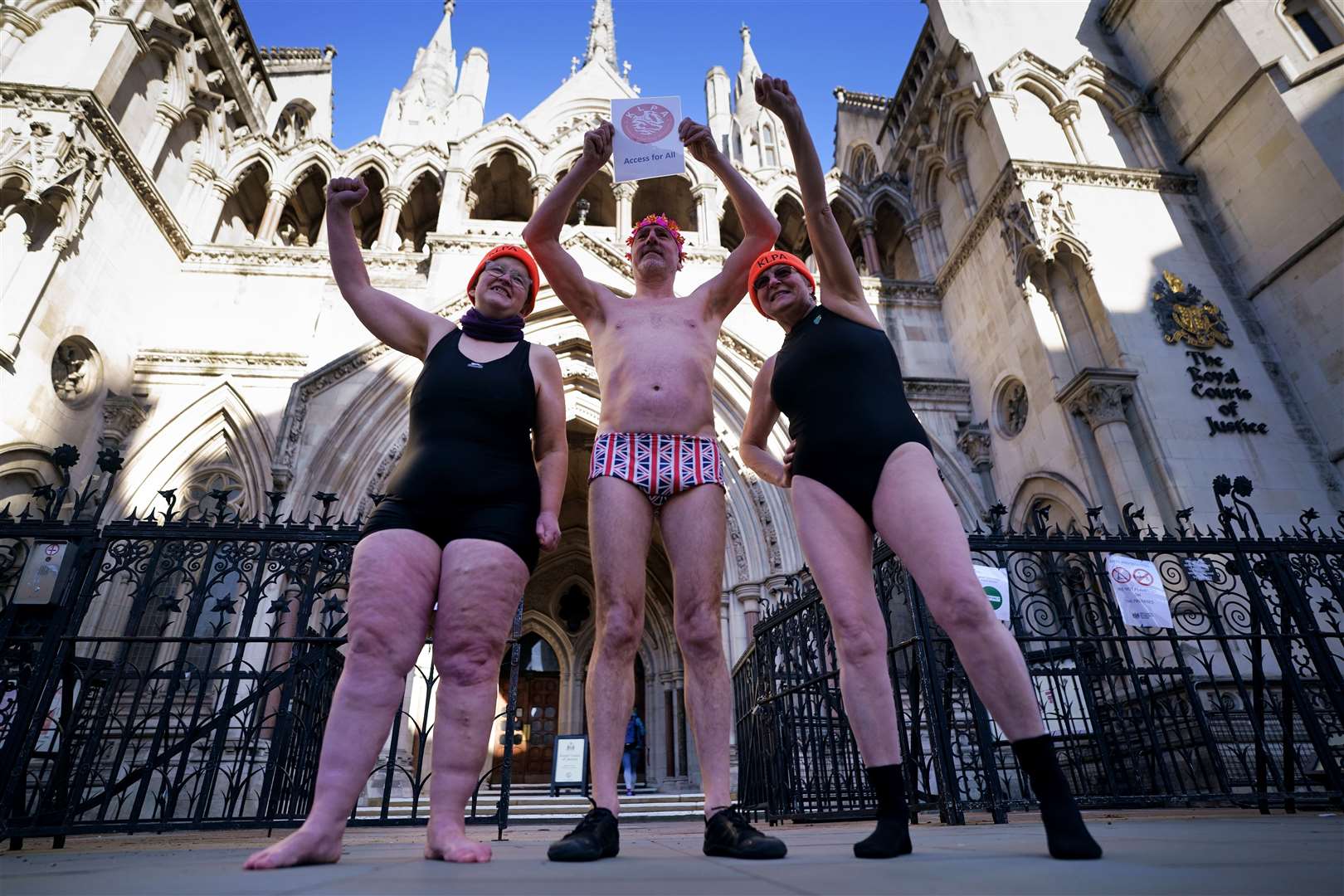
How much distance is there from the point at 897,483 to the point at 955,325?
12.7 m

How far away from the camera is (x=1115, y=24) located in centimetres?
1455

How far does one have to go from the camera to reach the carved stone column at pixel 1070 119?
1296 cm

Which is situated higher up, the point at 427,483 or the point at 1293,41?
the point at 1293,41

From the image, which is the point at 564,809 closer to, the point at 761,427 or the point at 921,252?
the point at 761,427

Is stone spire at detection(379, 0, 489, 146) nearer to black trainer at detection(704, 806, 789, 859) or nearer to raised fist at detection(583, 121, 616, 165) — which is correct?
raised fist at detection(583, 121, 616, 165)

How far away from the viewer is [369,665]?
2158 mm

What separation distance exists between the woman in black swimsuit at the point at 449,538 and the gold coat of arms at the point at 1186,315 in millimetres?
11128

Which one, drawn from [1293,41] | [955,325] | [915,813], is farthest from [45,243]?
[1293,41]

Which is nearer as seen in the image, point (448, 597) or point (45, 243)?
point (448, 597)

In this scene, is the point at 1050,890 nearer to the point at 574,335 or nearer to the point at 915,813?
the point at 915,813

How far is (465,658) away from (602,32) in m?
41.8

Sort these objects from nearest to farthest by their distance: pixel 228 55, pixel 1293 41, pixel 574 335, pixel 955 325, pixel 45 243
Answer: pixel 45 243, pixel 1293 41, pixel 574 335, pixel 955 325, pixel 228 55

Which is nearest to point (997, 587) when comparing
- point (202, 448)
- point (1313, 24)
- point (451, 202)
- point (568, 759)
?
point (568, 759)

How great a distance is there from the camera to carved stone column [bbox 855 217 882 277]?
51.0 feet
